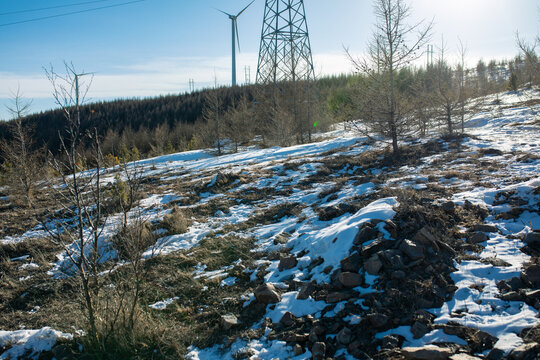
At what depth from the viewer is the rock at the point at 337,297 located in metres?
3.48

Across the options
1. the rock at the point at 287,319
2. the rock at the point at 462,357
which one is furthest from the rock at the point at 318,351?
the rock at the point at 462,357

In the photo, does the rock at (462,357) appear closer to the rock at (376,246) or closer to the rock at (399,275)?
the rock at (399,275)

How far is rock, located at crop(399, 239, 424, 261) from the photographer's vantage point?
3627 millimetres

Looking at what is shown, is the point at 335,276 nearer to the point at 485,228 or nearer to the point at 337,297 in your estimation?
the point at 337,297

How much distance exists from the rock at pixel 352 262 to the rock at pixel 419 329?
1.06 metres

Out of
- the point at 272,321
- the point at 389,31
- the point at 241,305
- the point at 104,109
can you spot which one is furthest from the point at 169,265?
the point at 104,109

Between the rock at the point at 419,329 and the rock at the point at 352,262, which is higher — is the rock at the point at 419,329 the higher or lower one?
the lower one

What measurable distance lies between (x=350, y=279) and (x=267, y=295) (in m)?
0.95

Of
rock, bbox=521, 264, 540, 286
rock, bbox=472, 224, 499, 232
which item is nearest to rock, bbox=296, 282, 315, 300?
rock, bbox=521, 264, 540, 286

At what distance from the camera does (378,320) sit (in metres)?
2.98

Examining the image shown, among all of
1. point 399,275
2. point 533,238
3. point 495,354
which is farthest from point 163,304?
point 533,238

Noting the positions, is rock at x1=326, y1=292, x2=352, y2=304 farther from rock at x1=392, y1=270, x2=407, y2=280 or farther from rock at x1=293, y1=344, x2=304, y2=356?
→ rock at x1=293, y1=344, x2=304, y2=356

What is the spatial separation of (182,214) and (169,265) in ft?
6.78

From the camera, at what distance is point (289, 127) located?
19.6 m
